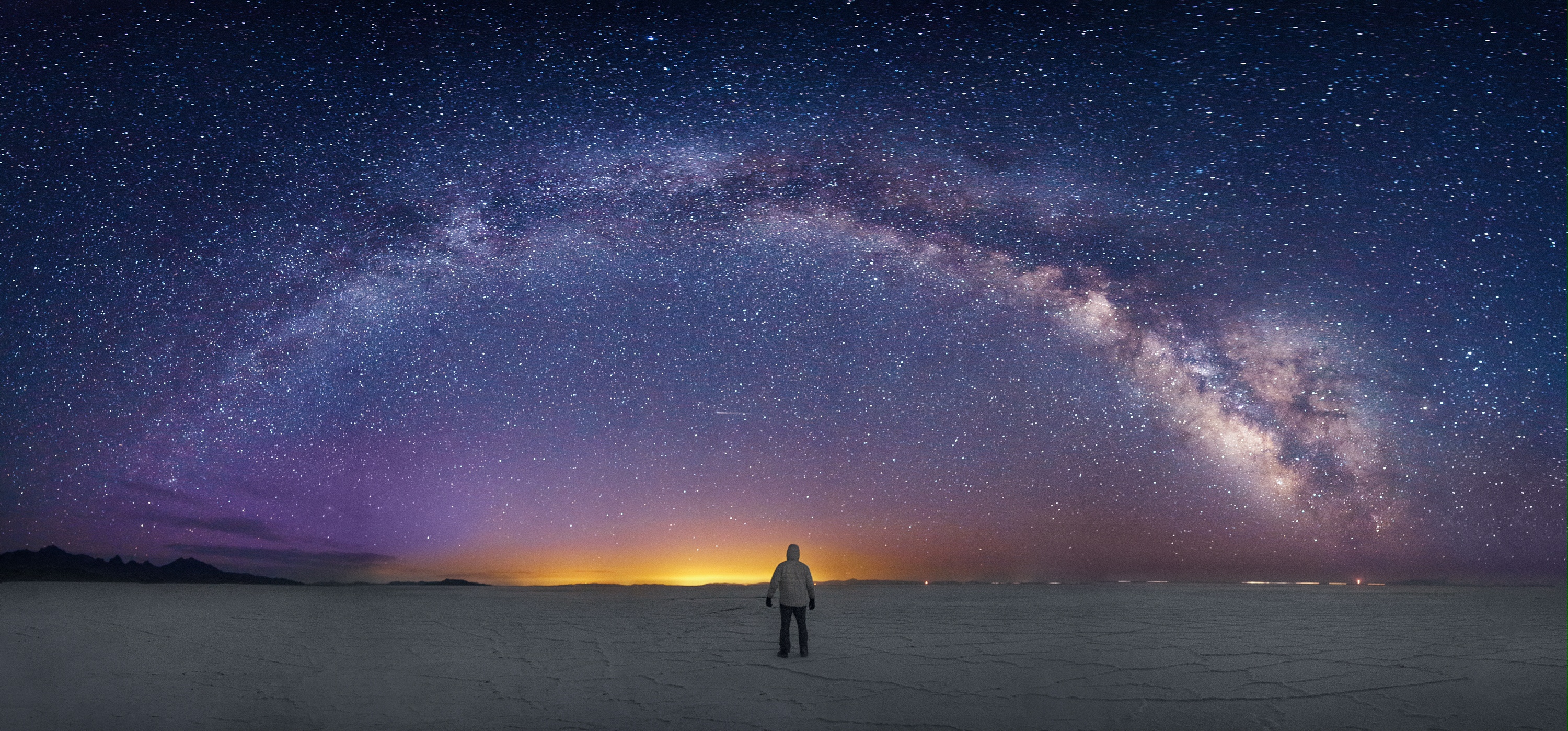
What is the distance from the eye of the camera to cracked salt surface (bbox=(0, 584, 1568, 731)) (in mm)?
7301

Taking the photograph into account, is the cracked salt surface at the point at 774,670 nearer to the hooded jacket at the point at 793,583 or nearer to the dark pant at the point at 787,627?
the dark pant at the point at 787,627

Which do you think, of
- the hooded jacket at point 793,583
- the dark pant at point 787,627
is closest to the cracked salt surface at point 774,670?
the dark pant at point 787,627

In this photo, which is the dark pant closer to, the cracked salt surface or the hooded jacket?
the hooded jacket

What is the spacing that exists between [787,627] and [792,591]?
1.65ft

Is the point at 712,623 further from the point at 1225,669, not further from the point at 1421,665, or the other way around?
the point at 1421,665

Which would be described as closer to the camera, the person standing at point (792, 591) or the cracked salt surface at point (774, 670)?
the cracked salt surface at point (774, 670)

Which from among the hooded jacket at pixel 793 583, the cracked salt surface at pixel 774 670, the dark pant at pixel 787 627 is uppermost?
the hooded jacket at pixel 793 583

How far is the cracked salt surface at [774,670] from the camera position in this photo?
7301 mm

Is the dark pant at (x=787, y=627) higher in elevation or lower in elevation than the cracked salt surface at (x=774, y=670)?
higher

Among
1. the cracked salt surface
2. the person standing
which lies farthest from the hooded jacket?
the cracked salt surface

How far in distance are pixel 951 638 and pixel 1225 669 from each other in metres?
4.10

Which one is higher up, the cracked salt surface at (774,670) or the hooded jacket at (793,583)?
the hooded jacket at (793,583)

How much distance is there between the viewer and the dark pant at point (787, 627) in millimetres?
10711

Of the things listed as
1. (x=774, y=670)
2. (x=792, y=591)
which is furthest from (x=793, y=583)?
(x=774, y=670)
